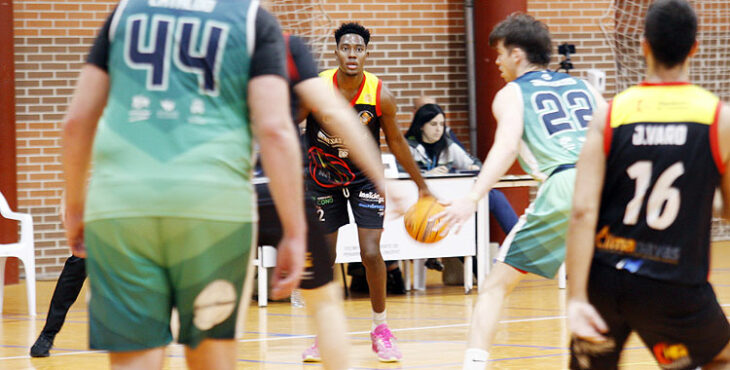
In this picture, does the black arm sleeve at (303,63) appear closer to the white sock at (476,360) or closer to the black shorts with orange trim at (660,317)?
the black shorts with orange trim at (660,317)

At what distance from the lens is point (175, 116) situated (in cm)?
236

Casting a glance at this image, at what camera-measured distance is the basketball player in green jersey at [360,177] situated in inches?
233

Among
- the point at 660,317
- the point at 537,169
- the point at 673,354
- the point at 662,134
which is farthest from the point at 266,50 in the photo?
the point at 537,169

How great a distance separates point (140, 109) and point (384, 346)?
3633mm

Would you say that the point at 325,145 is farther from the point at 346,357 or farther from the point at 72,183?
the point at 72,183

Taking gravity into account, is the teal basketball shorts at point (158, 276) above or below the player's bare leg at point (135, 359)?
above

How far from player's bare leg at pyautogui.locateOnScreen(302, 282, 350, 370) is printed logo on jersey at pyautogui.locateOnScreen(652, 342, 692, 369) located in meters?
1.33

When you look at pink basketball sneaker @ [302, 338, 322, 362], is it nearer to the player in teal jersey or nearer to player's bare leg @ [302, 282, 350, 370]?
the player in teal jersey

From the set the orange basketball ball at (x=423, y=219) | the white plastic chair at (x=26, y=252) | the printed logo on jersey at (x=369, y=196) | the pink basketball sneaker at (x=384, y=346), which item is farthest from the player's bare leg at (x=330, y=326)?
the white plastic chair at (x=26, y=252)

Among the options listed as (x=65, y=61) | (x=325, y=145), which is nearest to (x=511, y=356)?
(x=325, y=145)

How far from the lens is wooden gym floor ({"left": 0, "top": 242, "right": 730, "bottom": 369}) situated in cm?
574

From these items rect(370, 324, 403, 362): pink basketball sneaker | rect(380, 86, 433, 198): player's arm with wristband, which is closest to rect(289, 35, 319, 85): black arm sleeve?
rect(380, 86, 433, 198): player's arm with wristband

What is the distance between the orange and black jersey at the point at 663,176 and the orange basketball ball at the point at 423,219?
164 centimetres

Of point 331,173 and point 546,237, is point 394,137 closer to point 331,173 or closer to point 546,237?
point 331,173
